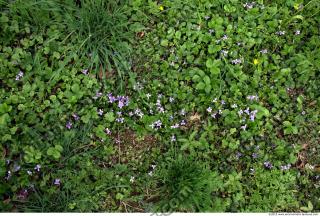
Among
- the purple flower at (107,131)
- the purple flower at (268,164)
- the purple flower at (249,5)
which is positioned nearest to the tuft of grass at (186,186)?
the purple flower at (268,164)

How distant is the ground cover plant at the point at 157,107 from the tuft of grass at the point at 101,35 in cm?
1

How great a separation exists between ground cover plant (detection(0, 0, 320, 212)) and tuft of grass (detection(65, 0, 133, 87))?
1 cm

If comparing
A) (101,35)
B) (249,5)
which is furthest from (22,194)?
(249,5)

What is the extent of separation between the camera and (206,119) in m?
3.21

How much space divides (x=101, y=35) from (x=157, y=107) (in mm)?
778

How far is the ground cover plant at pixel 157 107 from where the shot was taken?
2939 millimetres

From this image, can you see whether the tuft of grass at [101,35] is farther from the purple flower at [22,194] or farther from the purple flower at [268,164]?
the purple flower at [268,164]

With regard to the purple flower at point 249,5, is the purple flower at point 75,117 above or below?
below

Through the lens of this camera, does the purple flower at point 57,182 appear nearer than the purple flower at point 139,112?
Yes

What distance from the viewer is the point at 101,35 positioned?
3.27m

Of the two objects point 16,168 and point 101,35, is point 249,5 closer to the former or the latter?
point 101,35

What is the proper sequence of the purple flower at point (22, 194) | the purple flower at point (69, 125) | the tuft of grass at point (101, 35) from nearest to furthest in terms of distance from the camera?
the purple flower at point (22, 194) → the purple flower at point (69, 125) → the tuft of grass at point (101, 35)

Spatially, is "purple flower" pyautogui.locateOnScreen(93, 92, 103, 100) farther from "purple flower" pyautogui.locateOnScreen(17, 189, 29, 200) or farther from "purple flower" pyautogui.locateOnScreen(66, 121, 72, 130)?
"purple flower" pyautogui.locateOnScreen(17, 189, 29, 200)

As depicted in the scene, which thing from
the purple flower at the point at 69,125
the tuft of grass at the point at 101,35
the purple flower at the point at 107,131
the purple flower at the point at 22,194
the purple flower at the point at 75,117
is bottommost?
the purple flower at the point at 22,194
